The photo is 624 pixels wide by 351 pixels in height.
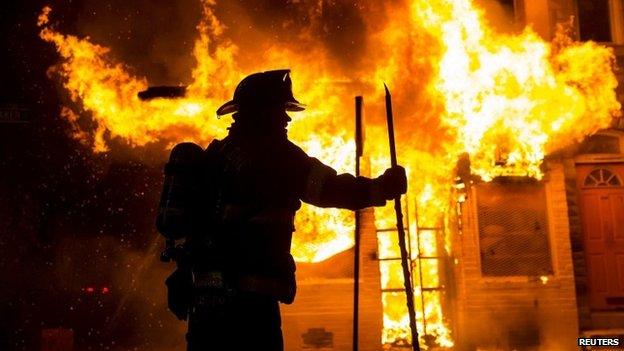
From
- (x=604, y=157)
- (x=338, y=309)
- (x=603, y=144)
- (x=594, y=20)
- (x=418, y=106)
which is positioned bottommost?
(x=338, y=309)

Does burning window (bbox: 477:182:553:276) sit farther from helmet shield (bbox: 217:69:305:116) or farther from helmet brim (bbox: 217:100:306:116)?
helmet shield (bbox: 217:69:305:116)

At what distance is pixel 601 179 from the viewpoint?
9914 mm

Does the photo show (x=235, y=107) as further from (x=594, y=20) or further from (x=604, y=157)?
(x=594, y=20)

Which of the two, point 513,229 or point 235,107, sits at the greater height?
point 513,229

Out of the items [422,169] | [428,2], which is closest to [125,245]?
[422,169]

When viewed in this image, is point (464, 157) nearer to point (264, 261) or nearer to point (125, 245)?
point (125, 245)

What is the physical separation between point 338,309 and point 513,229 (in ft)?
11.5

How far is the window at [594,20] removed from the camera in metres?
10.5

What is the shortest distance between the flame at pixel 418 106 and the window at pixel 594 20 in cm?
88

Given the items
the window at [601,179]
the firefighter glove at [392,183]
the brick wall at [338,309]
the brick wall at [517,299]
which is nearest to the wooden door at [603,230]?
the window at [601,179]

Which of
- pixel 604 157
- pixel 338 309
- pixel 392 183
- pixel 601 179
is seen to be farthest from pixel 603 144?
pixel 392 183

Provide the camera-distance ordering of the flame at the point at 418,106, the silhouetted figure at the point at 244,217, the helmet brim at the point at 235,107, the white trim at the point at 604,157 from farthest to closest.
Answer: the white trim at the point at 604,157
the flame at the point at 418,106
the helmet brim at the point at 235,107
the silhouetted figure at the point at 244,217

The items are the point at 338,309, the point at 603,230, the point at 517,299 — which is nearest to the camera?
the point at 338,309

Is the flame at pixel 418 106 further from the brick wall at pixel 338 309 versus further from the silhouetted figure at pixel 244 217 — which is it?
the silhouetted figure at pixel 244 217
